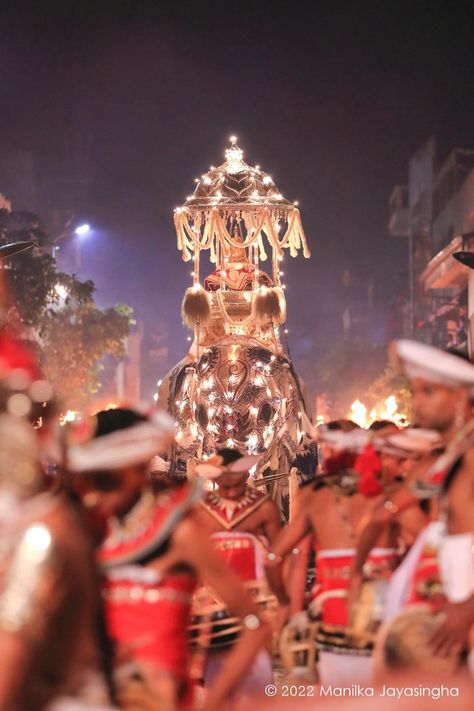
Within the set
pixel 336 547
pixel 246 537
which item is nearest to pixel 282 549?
pixel 336 547

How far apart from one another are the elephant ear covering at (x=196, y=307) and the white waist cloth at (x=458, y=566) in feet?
61.1

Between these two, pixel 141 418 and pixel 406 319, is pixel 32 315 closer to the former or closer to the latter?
pixel 141 418

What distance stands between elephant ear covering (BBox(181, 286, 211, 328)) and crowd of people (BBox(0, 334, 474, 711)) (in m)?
15.4

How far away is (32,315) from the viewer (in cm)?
3466

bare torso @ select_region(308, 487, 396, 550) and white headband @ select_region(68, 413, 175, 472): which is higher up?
white headband @ select_region(68, 413, 175, 472)

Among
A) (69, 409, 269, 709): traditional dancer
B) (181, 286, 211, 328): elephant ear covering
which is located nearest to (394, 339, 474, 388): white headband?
(69, 409, 269, 709): traditional dancer

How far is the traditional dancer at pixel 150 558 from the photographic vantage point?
425cm

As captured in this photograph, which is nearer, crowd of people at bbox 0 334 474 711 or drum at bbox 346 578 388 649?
crowd of people at bbox 0 334 474 711

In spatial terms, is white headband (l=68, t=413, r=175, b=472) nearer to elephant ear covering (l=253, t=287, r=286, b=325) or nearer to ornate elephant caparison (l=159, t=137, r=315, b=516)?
ornate elephant caparison (l=159, t=137, r=315, b=516)

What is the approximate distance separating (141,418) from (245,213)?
776 inches

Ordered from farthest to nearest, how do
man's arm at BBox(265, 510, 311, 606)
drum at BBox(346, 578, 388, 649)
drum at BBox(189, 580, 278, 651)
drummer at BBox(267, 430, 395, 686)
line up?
1. man's arm at BBox(265, 510, 311, 606)
2. drum at BBox(189, 580, 278, 651)
3. drummer at BBox(267, 430, 395, 686)
4. drum at BBox(346, 578, 388, 649)

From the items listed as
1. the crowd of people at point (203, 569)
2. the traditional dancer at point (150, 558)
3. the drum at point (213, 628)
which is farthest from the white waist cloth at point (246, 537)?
the traditional dancer at point (150, 558)

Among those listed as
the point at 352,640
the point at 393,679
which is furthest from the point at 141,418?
the point at 352,640

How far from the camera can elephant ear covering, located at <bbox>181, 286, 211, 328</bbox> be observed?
2338 cm
